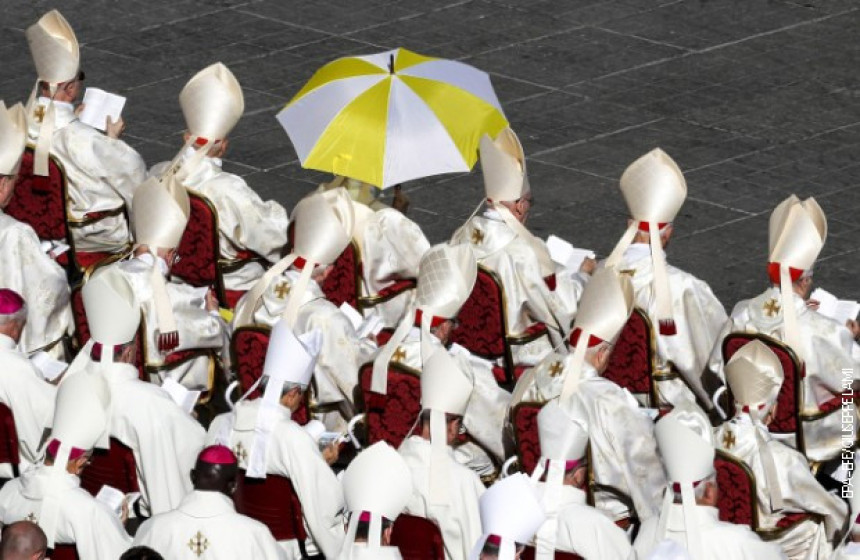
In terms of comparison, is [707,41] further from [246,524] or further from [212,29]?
[246,524]

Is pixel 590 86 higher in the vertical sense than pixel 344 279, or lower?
lower

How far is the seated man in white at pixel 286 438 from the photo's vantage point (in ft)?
35.3

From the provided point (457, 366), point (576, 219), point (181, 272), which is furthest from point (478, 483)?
point (576, 219)

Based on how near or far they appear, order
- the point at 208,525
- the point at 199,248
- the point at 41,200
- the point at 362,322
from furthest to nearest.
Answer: the point at 41,200 < the point at 199,248 < the point at 362,322 < the point at 208,525

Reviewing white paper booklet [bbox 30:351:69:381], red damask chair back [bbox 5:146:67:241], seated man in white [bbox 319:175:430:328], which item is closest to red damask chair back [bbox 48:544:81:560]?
white paper booklet [bbox 30:351:69:381]

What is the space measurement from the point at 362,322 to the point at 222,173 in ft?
5.15

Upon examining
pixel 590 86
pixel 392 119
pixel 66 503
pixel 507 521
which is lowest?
pixel 590 86

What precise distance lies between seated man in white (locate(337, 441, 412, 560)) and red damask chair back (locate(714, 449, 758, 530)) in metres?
1.62

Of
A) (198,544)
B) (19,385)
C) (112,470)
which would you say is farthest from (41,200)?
(198,544)

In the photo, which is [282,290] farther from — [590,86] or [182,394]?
[590,86]

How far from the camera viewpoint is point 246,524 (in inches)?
385

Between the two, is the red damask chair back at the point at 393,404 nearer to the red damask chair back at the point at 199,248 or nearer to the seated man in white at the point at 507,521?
the seated man in white at the point at 507,521

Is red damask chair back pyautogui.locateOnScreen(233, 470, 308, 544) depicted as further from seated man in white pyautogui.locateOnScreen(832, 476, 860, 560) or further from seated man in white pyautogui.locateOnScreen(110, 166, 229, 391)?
seated man in white pyautogui.locateOnScreen(832, 476, 860, 560)

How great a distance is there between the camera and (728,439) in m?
10.9
